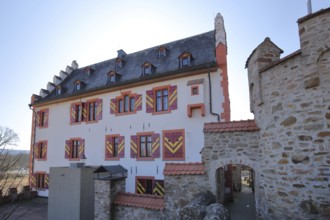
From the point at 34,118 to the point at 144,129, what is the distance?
12286mm

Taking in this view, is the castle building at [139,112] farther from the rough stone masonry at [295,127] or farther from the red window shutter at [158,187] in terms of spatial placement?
the rough stone masonry at [295,127]

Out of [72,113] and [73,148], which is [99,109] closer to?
[72,113]

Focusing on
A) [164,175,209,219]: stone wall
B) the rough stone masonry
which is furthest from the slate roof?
[164,175,209,219]: stone wall

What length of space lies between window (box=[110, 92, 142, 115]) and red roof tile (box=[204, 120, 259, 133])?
26.0ft

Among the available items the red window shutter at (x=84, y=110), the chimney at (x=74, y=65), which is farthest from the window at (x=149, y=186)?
the chimney at (x=74, y=65)

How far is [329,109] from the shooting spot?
5.02 meters

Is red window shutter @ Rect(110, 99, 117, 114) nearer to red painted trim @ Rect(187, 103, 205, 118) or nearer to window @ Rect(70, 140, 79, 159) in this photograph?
window @ Rect(70, 140, 79, 159)

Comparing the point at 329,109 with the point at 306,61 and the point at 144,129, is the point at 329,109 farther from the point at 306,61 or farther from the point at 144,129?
the point at 144,129

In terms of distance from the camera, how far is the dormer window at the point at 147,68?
1521 cm

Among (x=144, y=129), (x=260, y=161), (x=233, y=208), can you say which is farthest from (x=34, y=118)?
(x=260, y=161)

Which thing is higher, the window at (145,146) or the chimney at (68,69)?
the chimney at (68,69)

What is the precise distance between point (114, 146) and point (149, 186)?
12.1ft

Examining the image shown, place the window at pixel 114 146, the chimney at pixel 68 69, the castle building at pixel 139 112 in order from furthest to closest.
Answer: the chimney at pixel 68 69
the window at pixel 114 146
the castle building at pixel 139 112

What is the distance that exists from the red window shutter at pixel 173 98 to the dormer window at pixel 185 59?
1.65 metres
